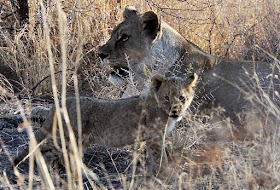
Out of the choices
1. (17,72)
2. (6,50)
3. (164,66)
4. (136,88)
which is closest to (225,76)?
(164,66)

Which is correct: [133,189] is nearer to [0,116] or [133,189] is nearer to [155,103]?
[155,103]

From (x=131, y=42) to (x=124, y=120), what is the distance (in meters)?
1.85

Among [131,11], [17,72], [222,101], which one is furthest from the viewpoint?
[17,72]

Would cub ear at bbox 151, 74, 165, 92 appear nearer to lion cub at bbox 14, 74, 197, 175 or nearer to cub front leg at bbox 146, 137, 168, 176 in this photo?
lion cub at bbox 14, 74, 197, 175

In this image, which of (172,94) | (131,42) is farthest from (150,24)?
(172,94)

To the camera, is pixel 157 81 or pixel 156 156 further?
pixel 156 156

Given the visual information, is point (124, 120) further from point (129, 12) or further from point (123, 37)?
point (129, 12)

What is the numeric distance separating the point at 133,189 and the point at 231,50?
453 centimetres

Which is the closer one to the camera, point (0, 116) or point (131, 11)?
point (0, 116)

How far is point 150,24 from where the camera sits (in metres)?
5.69

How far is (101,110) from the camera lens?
4195mm

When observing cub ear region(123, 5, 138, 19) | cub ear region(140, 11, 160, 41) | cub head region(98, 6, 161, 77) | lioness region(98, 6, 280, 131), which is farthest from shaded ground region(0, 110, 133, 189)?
cub ear region(123, 5, 138, 19)

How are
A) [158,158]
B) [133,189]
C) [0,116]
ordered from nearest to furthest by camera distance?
[133,189], [158,158], [0,116]

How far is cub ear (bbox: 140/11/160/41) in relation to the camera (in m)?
5.55
